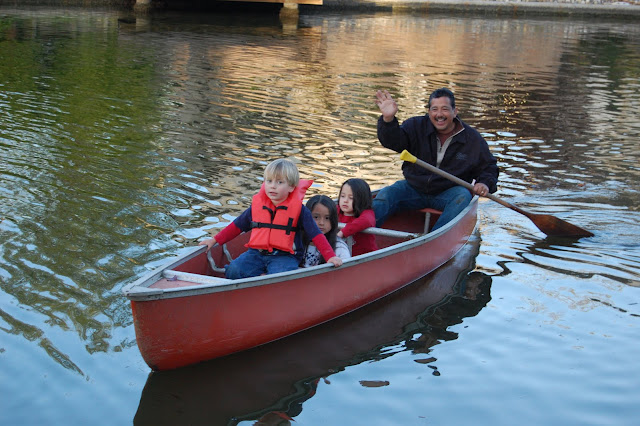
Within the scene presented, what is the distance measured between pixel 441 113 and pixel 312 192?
78.3 inches

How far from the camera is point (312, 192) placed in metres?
8.02

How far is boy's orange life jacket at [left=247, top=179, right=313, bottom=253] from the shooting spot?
5012mm

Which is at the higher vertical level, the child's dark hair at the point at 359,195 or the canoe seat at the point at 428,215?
the child's dark hair at the point at 359,195

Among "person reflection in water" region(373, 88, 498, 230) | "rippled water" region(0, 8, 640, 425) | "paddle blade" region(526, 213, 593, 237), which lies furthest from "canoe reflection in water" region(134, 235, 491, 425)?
"paddle blade" region(526, 213, 593, 237)

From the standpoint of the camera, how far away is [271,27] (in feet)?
83.1

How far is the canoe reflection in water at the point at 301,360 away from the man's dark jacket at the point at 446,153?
0.94 metres

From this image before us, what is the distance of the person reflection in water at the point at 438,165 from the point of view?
6.63 m

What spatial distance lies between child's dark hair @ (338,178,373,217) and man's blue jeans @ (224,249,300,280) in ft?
3.13

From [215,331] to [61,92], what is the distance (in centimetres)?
929

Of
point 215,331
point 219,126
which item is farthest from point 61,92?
point 215,331

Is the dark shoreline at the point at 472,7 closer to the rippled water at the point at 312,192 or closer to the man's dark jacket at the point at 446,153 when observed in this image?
the rippled water at the point at 312,192

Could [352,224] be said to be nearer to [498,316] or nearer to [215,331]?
[498,316]

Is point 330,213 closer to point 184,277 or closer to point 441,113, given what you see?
point 184,277

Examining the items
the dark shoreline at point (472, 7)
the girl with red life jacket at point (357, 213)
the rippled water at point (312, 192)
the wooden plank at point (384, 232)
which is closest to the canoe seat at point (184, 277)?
the rippled water at point (312, 192)
